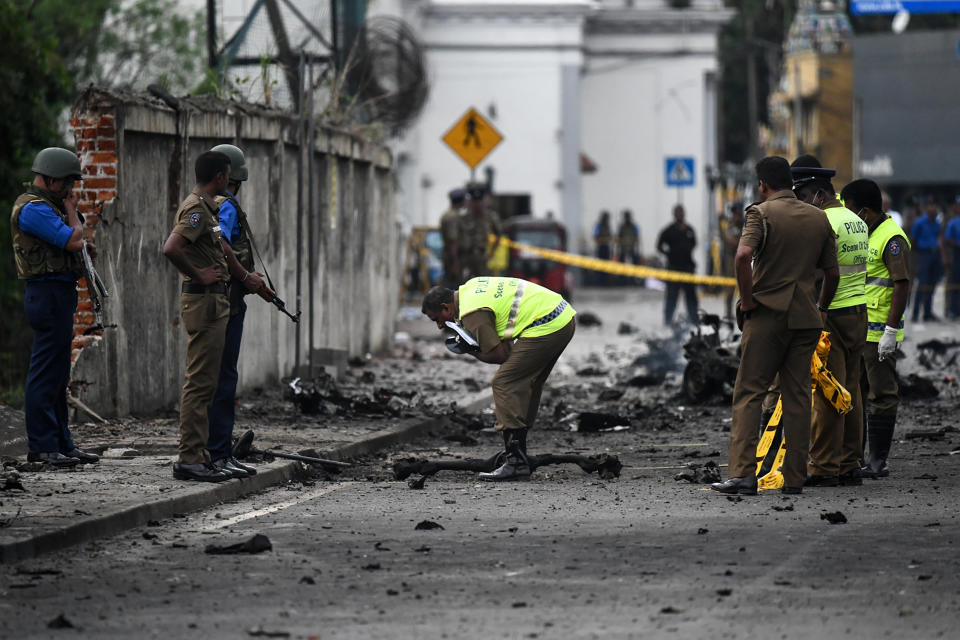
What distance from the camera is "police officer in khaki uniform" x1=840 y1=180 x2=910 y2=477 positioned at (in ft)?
34.2

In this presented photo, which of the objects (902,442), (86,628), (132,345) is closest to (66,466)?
(132,345)

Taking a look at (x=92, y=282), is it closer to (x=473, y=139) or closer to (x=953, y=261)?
(x=473, y=139)

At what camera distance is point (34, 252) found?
10438 millimetres

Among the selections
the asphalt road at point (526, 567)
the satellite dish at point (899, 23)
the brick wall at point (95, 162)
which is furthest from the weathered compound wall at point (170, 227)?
the satellite dish at point (899, 23)

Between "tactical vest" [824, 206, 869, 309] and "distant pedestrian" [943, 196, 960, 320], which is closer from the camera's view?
"tactical vest" [824, 206, 869, 309]

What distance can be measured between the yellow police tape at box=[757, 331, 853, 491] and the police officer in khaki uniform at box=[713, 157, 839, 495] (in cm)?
16

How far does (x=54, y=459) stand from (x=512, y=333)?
2.98 m

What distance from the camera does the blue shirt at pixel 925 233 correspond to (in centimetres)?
2772

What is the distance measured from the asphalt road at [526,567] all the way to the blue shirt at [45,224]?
6.74 ft

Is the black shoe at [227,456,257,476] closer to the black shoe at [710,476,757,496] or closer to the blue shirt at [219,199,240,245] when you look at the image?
the blue shirt at [219,199,240,245]

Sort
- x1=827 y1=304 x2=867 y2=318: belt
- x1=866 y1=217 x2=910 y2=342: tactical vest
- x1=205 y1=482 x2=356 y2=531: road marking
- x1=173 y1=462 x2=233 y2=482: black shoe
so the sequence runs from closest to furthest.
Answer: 1. x1=205 y1=482 x2=356 y2=531: road marking
2. x1=173 y1=462 x2=233 y2=482: black shoe
3. x1=827 y1=304 x2=867 y2=318: belt
4. x1=866 y1=217 x2=910 y2=342: tactical vest

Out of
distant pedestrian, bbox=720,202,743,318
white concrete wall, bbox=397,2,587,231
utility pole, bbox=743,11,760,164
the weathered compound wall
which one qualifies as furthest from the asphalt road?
utility pole, bbox=743,11,760,164

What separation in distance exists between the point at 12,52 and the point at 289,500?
11071mm

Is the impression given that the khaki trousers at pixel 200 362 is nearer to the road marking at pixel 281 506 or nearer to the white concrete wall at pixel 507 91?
the road marking at pixel 281 506
